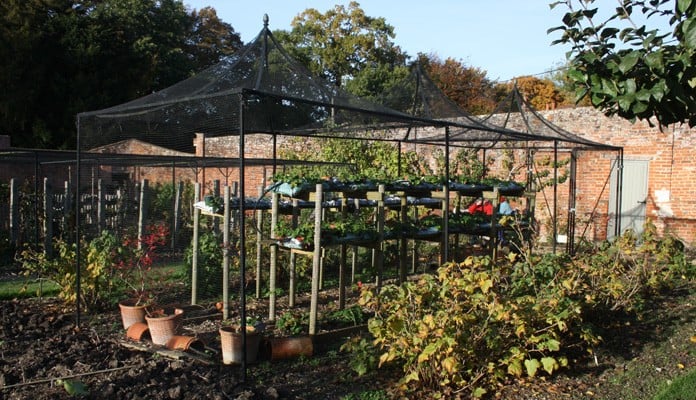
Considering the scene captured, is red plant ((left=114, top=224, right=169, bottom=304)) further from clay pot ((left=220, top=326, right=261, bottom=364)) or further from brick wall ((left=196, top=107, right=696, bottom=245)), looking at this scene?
brick wall ((left=196, top=107, right=696, bottom=245))

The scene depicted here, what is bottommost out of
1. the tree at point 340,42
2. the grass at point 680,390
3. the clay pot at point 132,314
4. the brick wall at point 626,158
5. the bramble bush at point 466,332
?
the grass at point 680,390

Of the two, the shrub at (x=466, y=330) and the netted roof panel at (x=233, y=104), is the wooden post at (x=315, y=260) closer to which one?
the netted roof panel at (x=233, y=104)

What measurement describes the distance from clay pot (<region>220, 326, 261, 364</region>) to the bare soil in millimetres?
81

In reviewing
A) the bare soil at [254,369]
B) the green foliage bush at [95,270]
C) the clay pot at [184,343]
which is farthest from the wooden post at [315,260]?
the green foliage bush at [95,270]

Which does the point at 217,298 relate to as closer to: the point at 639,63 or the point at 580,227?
the point at 639,63

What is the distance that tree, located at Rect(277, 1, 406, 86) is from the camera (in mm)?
30594

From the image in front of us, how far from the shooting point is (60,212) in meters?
12.5

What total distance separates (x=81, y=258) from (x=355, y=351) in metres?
3.75

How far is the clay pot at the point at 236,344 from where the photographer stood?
5004mm

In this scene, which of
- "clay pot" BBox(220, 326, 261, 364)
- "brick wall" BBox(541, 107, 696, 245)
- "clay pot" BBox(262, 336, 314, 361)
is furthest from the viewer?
"brick wall" BBox(541, 107, 696, 245)

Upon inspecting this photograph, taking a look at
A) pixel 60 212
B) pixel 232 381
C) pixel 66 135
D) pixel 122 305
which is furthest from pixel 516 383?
pixel 66 135

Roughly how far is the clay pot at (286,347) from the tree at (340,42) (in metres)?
26.1

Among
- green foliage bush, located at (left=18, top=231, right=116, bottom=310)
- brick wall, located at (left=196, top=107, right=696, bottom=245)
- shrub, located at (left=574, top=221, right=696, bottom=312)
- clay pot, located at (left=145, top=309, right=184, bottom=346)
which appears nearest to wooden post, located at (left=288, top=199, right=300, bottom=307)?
clay pot, located at (left=145, top=309, right=184, bottom=346)

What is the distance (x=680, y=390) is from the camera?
4293 mm
